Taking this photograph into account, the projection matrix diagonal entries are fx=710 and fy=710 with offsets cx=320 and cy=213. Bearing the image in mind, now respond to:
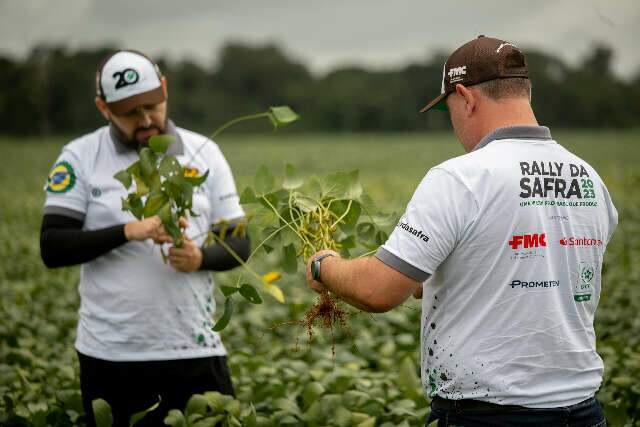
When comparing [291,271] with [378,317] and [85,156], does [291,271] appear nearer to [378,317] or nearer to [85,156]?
[85,156]

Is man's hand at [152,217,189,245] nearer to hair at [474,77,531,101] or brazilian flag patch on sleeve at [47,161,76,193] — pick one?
brazilian flag patch on sleeve at [47,161,76,193]

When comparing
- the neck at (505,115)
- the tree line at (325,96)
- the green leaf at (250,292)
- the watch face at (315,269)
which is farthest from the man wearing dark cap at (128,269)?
the tree line at (325,96)

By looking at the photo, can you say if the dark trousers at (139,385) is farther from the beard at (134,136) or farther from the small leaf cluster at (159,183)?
the beard at (134,136)

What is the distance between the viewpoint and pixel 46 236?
2.71 m

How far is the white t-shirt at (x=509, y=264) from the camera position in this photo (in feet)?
5.64

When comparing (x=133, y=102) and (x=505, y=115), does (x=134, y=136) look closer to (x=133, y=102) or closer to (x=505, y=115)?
(x=133, y=102)

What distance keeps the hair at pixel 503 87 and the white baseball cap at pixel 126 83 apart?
4.64 ft

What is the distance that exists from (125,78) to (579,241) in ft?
5.82

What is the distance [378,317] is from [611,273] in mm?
2650

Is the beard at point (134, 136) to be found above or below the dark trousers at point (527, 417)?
above

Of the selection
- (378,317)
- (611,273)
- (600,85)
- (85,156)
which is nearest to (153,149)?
(85,156)

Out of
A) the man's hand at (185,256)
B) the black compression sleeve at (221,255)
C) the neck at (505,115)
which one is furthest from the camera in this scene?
the black compression sleeve at (221,255)

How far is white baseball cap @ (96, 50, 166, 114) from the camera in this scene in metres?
2.73

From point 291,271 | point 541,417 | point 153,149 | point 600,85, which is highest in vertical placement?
point 600,85
